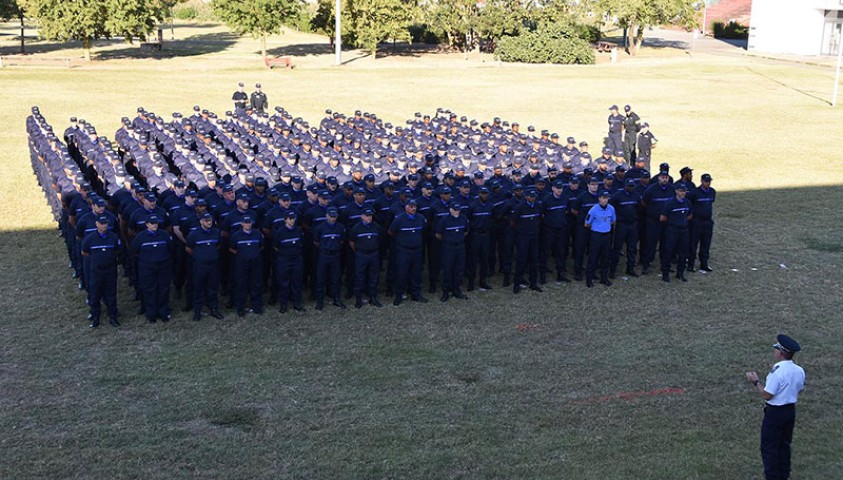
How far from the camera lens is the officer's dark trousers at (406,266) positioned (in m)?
12.7

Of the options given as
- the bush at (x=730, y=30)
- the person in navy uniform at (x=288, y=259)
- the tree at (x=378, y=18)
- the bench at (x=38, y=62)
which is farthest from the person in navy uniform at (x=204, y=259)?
the bush at (x=730, y=30)

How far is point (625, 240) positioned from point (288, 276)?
5.43 metres

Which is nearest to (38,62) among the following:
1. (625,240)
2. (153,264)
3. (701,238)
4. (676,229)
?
(153,264)

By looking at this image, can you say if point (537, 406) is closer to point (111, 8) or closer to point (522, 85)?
point (522, 85)

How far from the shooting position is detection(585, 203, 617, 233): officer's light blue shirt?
44.2ft

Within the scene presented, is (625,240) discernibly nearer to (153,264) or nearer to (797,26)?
(153,264)

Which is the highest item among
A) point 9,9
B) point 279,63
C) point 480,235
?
point 9,9

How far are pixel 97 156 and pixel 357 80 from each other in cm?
2809

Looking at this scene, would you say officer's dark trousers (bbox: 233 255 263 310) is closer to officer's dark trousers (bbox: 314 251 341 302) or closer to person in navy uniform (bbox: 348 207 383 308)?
officer's dark trousers (bbox: 314 251 341 302)

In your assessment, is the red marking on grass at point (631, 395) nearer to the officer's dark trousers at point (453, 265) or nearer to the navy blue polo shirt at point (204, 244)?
the officer's dark trousers at point (453, 265)

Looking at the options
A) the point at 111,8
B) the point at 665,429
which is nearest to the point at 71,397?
the point at 665,429

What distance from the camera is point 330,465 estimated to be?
326 inches

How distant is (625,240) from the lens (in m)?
14.1

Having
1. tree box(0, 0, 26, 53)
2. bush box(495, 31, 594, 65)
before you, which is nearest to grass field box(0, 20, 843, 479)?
tree box(0, 0, 26, 53)
